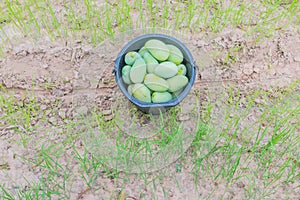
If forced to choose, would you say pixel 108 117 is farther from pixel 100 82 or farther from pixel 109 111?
pixel 100 82

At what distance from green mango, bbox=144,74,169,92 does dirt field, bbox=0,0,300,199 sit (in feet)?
0.65

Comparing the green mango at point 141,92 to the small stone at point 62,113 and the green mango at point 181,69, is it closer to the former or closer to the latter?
the green mango at point 181,69

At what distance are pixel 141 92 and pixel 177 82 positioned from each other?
137 mm

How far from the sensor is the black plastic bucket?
1143 millimetres

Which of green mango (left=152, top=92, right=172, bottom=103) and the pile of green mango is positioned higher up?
the pile of green mango

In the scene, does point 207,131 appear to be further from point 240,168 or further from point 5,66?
point 5,66

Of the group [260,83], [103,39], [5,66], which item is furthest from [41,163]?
[260,83]

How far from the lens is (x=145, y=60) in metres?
1.19

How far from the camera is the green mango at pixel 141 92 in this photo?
1.15 m

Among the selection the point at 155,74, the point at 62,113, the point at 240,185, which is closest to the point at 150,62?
the point at 155,74

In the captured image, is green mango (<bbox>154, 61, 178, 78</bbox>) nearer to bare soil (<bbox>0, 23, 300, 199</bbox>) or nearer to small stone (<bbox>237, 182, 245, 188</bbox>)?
bare soil (<bbox>0, 23, 300, 199</bbox>)

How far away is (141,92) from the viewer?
114 cm

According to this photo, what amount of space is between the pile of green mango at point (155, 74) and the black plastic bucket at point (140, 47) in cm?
2

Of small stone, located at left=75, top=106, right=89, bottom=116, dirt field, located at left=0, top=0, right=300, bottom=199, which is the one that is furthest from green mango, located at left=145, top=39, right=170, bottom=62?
small stone, located at left=75, top=106, right=89, bottom=116
